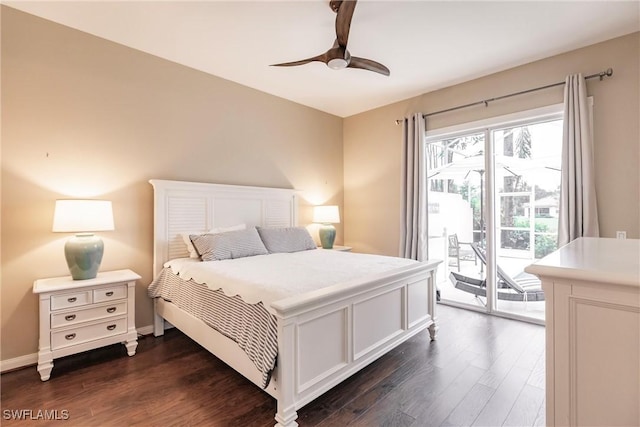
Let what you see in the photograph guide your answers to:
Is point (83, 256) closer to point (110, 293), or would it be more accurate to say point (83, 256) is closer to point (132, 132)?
point (110, 293)

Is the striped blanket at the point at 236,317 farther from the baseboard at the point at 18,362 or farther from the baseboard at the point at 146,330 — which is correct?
the baseboard at the point at 18,362

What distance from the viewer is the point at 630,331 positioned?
83cm

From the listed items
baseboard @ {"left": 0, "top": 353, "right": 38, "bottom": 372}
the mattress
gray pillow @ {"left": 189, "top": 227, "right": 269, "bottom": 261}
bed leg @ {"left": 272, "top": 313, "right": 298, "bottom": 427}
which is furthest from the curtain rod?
baseboard @ {"left": 0, "top": 353, "right": 38, "bottom": 372}

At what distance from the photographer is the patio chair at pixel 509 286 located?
338cm

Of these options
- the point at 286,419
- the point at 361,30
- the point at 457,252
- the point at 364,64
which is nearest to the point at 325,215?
the point at 457,252

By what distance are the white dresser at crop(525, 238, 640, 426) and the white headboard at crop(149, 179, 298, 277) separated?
3.04 meters

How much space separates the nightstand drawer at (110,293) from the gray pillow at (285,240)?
4.58ft

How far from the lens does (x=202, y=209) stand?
332 centimetres

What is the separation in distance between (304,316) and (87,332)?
1879 mm

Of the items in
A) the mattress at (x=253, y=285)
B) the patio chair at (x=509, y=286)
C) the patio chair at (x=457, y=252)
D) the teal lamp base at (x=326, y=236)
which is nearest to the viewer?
the mattress at (x=253, y=285)

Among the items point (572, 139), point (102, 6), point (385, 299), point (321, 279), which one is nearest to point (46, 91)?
point (102, 6)

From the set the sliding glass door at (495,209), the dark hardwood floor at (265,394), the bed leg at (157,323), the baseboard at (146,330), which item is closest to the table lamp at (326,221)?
the sliding glass door at (495,209)

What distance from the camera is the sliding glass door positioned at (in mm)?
3279

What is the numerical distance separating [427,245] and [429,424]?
8.57 feet
